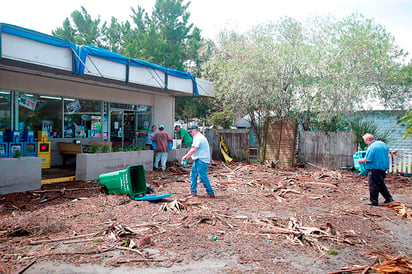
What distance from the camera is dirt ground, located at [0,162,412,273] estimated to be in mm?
4484

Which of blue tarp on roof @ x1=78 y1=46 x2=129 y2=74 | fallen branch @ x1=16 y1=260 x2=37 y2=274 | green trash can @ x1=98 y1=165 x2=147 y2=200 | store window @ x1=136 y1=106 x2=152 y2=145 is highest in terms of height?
blue tarp on roof @ x1=78 y1=46 x2=129 y2=74

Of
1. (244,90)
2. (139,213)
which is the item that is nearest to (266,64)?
(244,90)

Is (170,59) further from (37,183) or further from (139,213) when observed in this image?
(139,213)

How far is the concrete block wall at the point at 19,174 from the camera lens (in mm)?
8102

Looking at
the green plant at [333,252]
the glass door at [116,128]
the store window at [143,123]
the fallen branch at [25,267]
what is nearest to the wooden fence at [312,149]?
the store window at [143,123]

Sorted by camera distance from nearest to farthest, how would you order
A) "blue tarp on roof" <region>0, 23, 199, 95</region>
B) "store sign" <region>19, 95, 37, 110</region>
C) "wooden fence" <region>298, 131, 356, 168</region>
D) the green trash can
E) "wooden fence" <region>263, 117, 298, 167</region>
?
the green trash can
"blue tarp on roof" <region>0, 23, 199, 95</region>
"store sign" <region>19, 95, 37, 110</region>
"wooden fence" <region>298, 131, 356, 168</region>
"wooden fence" <region>263, 117, 298, 167</region>

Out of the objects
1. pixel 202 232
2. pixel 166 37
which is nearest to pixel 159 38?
pixel 166 37

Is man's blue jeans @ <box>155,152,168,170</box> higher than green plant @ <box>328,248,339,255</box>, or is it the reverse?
man's blue jeans @ <box>155,152,168,170</box>

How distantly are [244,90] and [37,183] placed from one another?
28.2ft

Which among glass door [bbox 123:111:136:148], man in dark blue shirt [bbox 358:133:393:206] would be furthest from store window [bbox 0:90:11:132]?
man in dark blue shirt [bbox 358:133:393:206]

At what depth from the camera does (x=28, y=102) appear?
1138 cm

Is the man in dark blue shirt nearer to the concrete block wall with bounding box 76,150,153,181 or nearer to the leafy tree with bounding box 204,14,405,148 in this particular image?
the leafy tree with bounding box 204,14,405,148

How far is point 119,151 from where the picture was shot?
11.5 metres

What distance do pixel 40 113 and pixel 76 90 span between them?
1633 millimetres
